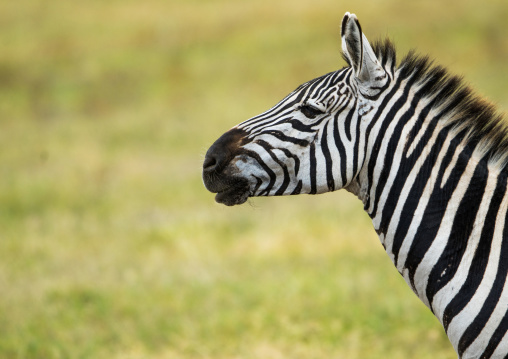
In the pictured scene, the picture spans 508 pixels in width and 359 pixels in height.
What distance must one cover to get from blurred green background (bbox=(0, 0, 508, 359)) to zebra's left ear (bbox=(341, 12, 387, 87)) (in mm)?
1425

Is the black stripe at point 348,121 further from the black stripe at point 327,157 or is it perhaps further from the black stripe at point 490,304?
the black stripe at point 490,304

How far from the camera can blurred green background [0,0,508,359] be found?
723 centimetres

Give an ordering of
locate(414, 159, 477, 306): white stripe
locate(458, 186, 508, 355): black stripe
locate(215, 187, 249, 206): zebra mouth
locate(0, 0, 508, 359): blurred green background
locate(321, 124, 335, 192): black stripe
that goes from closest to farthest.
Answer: locate(458, 186, 508, 355): black stripe
locate(414, 159, 477, 306): white stripe
locate(321, 124, 335, 192): black stripe
locate(215, 187, 249, 206): zebra mouth
locate(0, 0, 508, 359): blurred green background

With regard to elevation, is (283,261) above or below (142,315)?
above

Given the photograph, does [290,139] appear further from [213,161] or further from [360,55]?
[360,55]

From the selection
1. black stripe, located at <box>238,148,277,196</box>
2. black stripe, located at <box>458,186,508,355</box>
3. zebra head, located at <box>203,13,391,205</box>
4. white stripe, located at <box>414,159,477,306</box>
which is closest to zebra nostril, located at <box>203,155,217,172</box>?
zebra head, located at <box>203,13,391,205</box>

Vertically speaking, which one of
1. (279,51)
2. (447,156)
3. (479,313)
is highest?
(279,51)

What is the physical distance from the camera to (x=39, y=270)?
954cm

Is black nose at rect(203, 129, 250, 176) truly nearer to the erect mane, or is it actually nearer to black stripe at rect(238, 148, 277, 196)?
black stripe at rect(238, 148, 277, 196)

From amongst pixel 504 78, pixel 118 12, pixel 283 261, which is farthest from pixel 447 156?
pixel 118 12

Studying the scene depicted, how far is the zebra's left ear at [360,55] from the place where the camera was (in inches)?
123

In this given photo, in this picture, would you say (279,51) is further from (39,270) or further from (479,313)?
(479,313)

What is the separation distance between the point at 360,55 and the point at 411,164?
629 mm

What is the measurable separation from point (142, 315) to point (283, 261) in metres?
2.61
